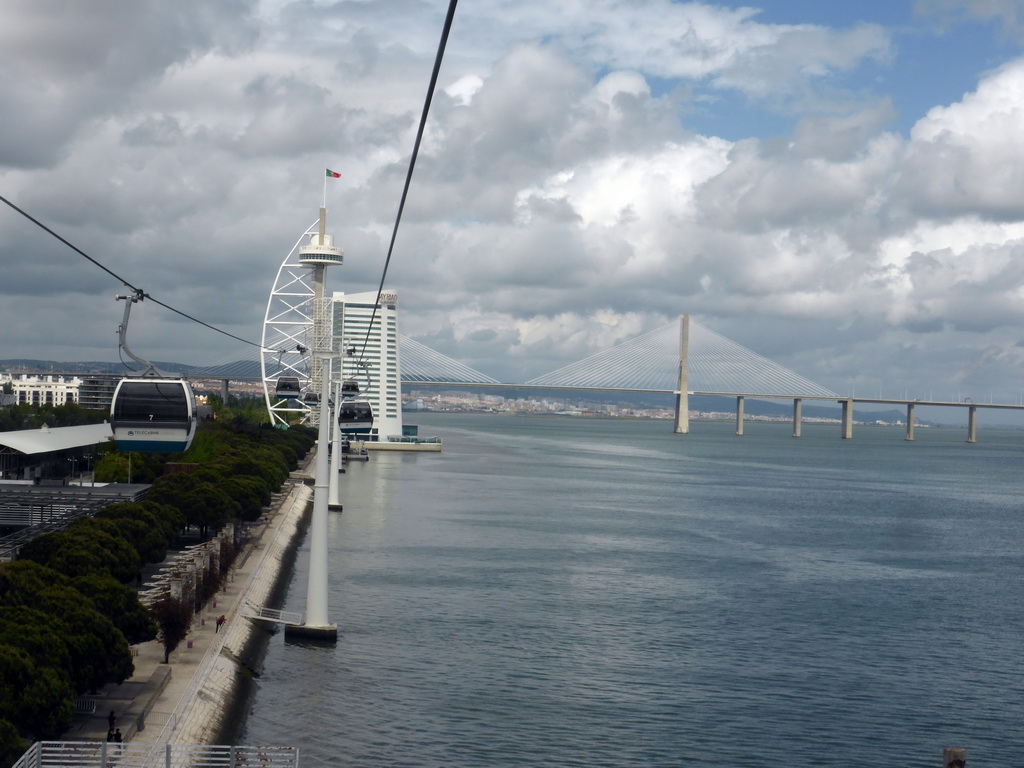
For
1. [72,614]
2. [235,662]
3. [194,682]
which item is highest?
[72,614]

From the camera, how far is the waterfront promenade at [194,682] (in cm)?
1180

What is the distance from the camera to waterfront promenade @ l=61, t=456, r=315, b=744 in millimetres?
11797

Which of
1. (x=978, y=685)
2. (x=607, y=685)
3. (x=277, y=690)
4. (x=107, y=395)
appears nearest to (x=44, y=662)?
(x=277, y=690)

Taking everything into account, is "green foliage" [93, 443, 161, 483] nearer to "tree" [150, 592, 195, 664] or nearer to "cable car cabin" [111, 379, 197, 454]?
"cable car cabin" [111, 379, 197, 454]

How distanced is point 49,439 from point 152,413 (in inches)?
838

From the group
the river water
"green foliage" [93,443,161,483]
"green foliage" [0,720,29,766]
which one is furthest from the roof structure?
"green foliage" [0,720,29,766]

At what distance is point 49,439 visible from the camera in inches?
1387

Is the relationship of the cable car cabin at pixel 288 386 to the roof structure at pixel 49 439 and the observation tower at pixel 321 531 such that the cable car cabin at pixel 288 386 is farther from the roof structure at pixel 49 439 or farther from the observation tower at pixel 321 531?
the observation tower at pixel 321 531

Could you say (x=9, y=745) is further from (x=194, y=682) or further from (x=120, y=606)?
(x=120, y=606)

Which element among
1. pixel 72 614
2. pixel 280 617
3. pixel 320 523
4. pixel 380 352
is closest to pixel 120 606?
pixel 72 614

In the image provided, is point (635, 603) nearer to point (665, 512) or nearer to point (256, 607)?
A: point (256, 607)

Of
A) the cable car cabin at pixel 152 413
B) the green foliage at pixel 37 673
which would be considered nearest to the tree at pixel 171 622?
the cable car cabin at pixel 152 413

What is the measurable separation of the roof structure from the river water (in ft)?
28.3

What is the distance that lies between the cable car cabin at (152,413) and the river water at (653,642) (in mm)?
3763
